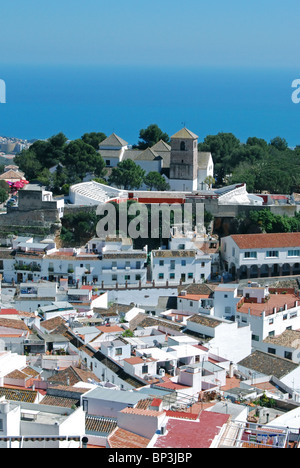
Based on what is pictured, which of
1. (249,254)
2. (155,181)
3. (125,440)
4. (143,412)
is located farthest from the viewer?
(155,181)

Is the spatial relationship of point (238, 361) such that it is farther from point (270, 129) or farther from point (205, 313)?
point (270, 129)

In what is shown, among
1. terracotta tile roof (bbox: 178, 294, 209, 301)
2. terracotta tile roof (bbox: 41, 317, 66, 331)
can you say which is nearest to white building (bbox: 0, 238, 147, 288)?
terracotta tile roof (bbox: 178, 294, 209, 301)

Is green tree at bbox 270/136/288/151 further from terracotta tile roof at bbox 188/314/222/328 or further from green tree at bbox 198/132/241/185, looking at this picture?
terracotta tile roof at bbox 188/314/222/328

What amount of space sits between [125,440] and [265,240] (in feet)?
50.5

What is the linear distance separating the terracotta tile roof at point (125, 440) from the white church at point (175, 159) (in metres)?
19.8

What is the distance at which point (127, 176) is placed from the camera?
31.8m

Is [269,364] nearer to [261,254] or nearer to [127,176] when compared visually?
[261,254]

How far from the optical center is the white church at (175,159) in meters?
32.8

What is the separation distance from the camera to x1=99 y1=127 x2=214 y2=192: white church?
32844mm

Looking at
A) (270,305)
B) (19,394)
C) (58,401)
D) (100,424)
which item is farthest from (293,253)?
(100,424)

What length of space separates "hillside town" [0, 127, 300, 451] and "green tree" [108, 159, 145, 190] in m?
0.22

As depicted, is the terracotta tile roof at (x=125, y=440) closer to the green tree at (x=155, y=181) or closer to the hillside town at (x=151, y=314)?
the hillside town at (x=151, y=314)
